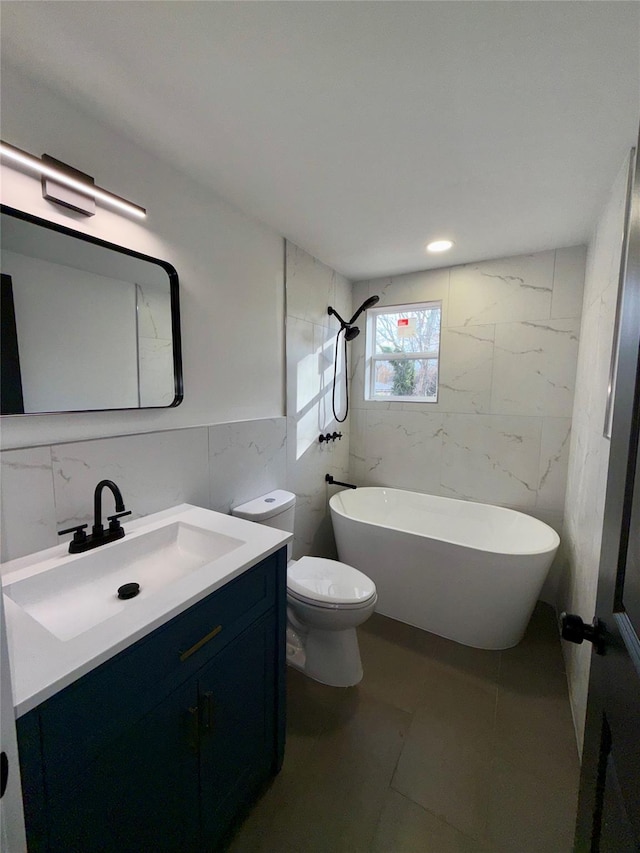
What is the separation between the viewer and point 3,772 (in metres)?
0.45

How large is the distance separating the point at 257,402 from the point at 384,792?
1.81m

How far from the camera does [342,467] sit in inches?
123

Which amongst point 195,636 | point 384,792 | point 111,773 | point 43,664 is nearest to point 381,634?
point 384,792

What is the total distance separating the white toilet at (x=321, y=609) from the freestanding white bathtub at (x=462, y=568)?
19.0 inches

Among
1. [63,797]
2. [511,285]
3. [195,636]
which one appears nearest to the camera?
[63,797]

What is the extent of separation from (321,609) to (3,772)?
1.32 m

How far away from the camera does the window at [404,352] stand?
9.45 feet

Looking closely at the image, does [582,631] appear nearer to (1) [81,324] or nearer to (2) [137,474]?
(2) [137,474]

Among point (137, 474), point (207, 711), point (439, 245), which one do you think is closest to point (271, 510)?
point (137, 474)

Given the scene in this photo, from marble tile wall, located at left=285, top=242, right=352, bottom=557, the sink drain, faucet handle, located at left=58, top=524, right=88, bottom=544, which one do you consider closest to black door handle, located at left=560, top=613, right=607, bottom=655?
the sink drain

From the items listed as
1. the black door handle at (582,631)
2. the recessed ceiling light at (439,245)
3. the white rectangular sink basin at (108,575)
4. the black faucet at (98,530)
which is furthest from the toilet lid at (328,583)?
the recessed ceiling light at (439,245)

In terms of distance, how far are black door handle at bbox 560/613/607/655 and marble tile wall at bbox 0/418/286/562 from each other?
1.43 m

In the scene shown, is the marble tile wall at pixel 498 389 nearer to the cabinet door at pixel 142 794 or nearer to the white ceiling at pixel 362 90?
the white ceiling at pixel 362 90

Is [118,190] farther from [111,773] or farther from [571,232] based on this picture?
[571,232]
